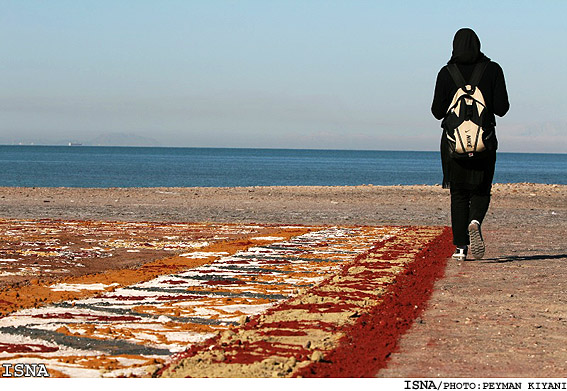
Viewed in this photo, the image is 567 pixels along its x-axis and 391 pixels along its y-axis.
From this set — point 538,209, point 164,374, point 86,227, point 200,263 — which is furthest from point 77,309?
point 538,209

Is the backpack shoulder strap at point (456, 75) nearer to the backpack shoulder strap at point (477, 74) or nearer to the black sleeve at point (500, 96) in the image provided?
the backpack shoulder strap at point (477, 74)

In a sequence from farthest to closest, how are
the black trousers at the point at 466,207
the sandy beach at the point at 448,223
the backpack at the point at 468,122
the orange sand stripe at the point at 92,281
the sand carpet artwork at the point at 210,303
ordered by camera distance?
the black trousers at the point at 466,207 → the backpack at the point at 468,122 → the orange sand stripe at the point at 92,281 → the sandy beach at the point at 448,223 → the sand carpet artwork at the point at 210,303

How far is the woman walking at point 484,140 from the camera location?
8859mm

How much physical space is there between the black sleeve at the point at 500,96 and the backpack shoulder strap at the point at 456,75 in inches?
12.7

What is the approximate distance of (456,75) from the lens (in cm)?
898

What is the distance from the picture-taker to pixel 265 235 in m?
12.6

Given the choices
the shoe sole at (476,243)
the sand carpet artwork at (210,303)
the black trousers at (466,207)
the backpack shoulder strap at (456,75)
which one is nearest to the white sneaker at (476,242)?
the shoe sole at (476,243)

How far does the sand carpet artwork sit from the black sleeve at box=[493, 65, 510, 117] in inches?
67.3

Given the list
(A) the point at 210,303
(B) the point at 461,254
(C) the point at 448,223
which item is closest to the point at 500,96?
(B) the point at 461,254

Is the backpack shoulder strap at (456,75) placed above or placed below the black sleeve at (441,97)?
above

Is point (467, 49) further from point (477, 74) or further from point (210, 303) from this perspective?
point (210, 303)

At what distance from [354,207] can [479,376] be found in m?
18.1

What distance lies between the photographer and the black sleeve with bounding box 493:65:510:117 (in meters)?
8.84

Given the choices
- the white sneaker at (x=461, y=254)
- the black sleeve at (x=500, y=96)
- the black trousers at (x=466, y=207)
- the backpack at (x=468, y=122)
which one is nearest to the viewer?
the backpack at (x=468, y=122)
